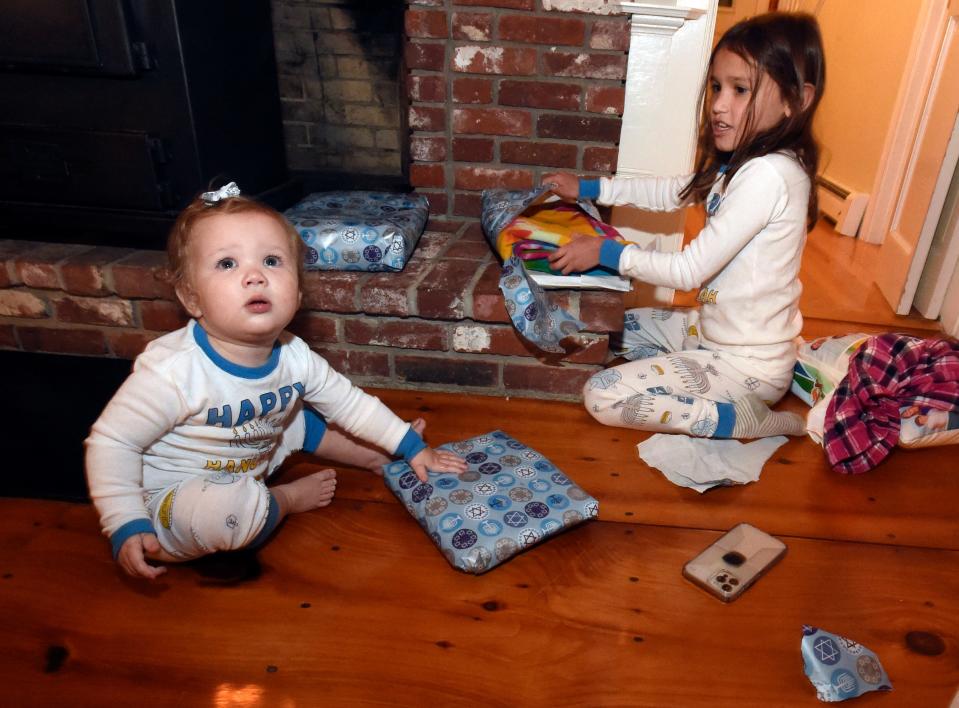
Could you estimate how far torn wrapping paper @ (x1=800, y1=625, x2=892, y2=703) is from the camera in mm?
834

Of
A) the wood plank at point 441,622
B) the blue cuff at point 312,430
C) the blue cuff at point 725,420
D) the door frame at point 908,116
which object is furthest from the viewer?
the door frame at point 908,116

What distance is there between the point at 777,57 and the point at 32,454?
151 centimetres

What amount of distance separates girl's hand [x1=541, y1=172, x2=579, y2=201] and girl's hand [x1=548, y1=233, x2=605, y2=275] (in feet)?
0.78

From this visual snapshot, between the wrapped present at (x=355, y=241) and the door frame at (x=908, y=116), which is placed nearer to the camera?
the wrapped present at (x=355, y=241)

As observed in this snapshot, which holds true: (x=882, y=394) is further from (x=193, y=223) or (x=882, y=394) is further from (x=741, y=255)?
(x=193, y=223)

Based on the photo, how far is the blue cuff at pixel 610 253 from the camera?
1340 millimetres

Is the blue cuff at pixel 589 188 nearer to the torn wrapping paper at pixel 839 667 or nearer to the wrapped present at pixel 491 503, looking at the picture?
the wrapped present at pixel 491 503

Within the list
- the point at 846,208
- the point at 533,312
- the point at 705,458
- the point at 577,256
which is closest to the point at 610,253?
the point at 577,256

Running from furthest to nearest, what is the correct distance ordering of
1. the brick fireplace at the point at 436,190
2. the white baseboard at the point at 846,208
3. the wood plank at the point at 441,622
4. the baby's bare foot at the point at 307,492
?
the white baseboard at the point at 846,208
the brick fireplace at the point at 436,190
the baby's bare foot at the point at 307,492
the wood plank at the point at 441,622

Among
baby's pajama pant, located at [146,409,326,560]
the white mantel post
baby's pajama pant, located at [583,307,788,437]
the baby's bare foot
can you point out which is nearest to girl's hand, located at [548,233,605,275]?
baby's pajama pant, located at [583,307,788,437]

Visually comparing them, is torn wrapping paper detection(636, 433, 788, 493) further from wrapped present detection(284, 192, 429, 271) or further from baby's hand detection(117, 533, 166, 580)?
baby's hand detection(117, 533, 166, 580)

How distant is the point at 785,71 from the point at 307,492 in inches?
43.5

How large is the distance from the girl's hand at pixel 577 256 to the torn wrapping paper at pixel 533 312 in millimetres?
67

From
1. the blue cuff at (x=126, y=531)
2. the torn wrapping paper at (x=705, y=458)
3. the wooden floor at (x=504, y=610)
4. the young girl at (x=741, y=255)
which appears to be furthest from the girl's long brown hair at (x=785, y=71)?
the blue cuff at (x=126, y=531)
